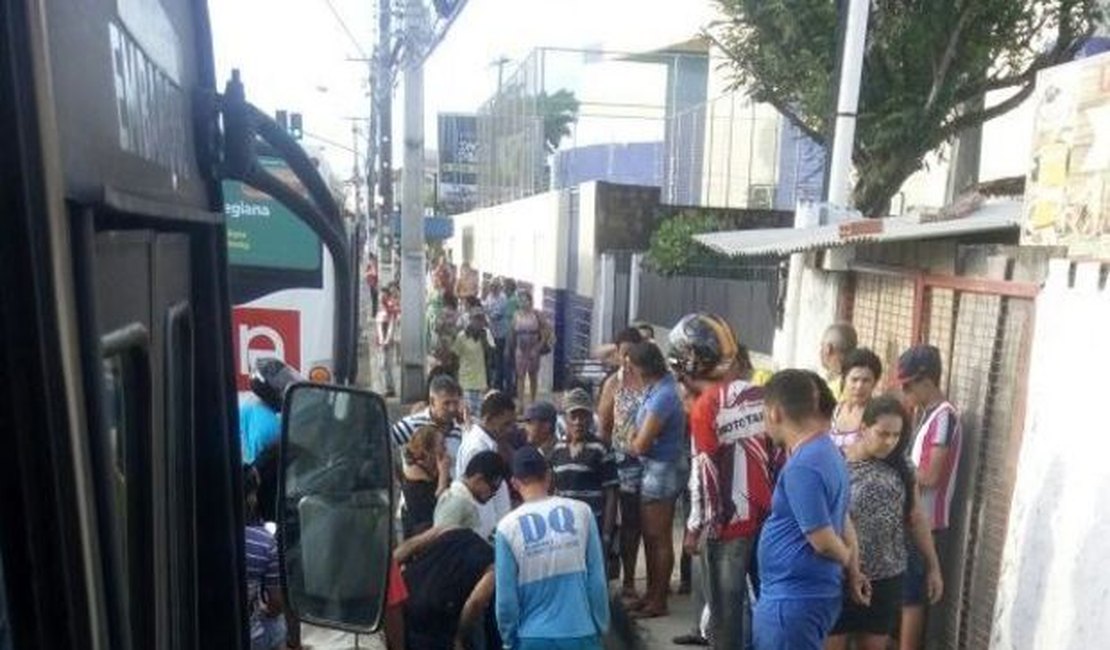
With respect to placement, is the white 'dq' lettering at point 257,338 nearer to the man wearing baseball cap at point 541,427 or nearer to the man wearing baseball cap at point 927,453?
the man wearing baseball cap at point 541,427

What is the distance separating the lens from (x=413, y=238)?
14.0 m

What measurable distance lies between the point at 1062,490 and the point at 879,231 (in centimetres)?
168

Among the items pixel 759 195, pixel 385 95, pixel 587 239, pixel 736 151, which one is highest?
pixel 385 95

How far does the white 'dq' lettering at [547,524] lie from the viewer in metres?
3.95

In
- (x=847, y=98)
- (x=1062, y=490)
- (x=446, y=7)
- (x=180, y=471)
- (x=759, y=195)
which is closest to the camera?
(x=180, y=471)

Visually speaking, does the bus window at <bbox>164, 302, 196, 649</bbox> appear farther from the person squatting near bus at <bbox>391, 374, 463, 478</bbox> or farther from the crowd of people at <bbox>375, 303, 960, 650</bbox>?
the person squatting near bus at <bbox>391, 374, 463, 478</bbox>

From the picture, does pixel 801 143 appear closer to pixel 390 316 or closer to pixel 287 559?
pixel 390 316

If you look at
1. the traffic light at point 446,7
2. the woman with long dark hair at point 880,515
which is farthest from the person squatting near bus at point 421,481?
the traffic light at point 446,7

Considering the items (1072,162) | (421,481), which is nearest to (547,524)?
(421,481)

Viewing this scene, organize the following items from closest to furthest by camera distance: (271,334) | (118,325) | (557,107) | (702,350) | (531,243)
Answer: (118,325) < (702,350) < (271,334) < (531,243) < (557,107)

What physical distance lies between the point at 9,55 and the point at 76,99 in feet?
0.53

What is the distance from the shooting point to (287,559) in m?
2.17

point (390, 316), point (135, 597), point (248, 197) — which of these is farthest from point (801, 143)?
point (135, 597)

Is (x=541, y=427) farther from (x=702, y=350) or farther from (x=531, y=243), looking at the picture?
(x=531, y=243)
